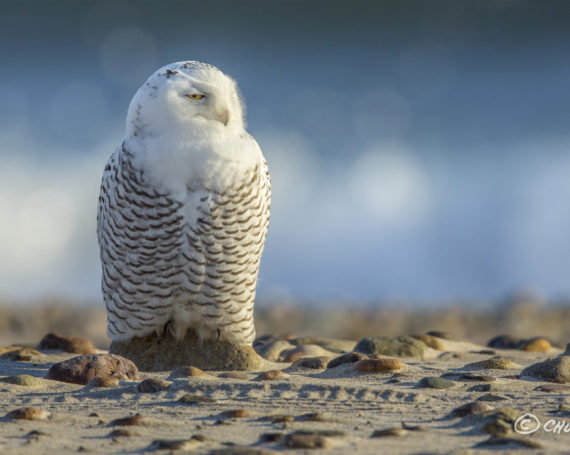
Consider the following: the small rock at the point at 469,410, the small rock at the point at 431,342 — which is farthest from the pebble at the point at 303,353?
the small rock at the point at 469,410

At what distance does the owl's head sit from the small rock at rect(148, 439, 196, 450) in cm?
206

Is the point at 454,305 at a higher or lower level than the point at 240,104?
lower

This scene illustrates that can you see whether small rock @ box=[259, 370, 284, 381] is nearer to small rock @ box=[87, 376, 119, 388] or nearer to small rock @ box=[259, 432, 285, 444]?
small rock @ box=[87, 376, 119, 388]

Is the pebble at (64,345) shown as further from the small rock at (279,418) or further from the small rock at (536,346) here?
the small rock at (536,346)

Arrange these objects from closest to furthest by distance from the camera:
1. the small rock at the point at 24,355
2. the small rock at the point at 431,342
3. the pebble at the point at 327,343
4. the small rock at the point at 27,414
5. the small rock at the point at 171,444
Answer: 1. the small rock at the point at 171,444
2. the small rock at the point at 27,414
3. the small rock at the point at 24,355
4. the small rock at the point at 431,342
5. the pebble at the point at 327,343

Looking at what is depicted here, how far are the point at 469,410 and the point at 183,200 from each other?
6.38 feet

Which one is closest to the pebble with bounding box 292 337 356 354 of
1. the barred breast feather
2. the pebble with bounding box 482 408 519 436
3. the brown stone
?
the brown stone

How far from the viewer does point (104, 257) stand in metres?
4.78

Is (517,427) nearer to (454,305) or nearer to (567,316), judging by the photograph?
(567,316)

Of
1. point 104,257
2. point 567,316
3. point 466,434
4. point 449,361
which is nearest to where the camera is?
point 466,434

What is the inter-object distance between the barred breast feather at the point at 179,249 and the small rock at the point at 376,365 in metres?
0.82

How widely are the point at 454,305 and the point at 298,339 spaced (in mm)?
7501

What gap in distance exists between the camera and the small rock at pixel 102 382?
12.6 ft

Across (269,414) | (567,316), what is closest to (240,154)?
(269,414)
